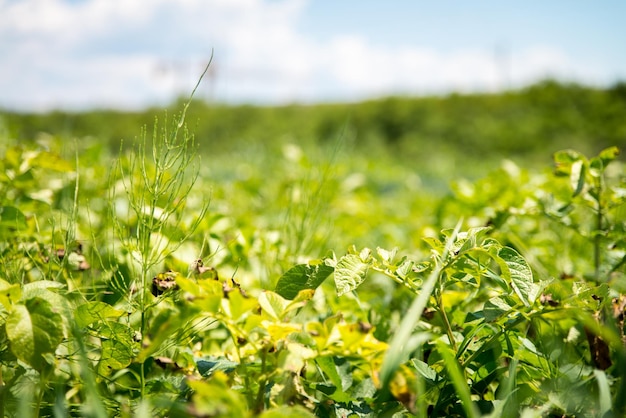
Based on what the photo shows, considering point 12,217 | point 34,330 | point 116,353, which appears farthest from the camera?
point 12,217

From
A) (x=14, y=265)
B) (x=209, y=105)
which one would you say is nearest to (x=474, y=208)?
(x=14, y=265)

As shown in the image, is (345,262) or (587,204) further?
(587,204)

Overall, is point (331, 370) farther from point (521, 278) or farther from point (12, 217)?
point (12, 217)

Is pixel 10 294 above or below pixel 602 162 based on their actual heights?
below

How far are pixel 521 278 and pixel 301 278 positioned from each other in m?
0.35

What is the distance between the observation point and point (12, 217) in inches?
43.4

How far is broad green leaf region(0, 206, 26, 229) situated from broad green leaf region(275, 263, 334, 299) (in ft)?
2.15

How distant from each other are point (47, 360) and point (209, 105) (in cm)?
2801

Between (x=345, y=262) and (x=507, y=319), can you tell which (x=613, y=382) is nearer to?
(x=507, y=319)

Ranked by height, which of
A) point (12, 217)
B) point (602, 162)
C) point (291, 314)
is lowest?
point (291, 314)

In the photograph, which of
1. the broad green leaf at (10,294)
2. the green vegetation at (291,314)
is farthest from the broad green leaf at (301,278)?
the broad green leaf at (10,294)

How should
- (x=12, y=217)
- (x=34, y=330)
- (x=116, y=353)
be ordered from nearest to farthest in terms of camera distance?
(x=34, y=330) → (x=116, y=353) → (x=12, y=217)

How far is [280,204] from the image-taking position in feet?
8.68

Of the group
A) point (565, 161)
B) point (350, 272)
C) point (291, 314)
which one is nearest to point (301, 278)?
point (350, 272)
